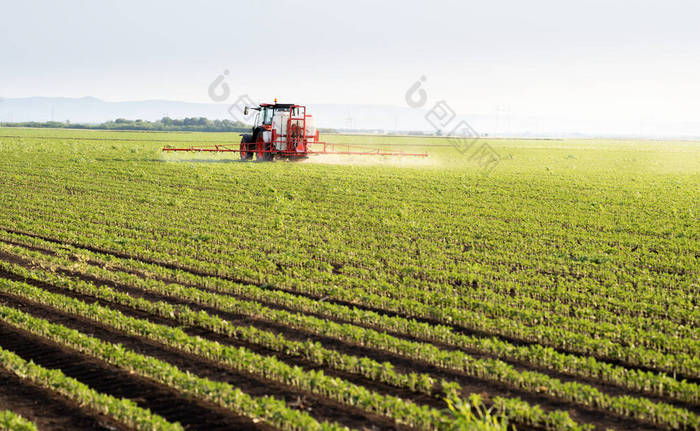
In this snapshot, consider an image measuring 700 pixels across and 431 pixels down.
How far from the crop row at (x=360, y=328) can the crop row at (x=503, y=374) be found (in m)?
0.02

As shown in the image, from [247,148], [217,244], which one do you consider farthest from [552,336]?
[247,148]

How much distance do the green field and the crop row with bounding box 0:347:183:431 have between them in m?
0.03

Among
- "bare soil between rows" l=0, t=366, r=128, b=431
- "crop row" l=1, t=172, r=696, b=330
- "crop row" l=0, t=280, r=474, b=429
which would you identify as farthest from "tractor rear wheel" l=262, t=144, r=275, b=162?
"bare soil between rows" l=0, t=366, r=128, b=431

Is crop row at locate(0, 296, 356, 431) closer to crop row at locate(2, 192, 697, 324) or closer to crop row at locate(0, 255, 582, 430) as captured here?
crop row at locate(0, 255, 582, 430)

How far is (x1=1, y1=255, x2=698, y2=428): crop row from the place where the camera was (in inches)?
285

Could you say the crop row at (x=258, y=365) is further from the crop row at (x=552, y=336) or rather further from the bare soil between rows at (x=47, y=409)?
the crop row at (x=552, y=336)

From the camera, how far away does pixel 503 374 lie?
8266 millimetres

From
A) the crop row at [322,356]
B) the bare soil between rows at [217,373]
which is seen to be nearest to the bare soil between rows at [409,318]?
the crop row at [322,356]

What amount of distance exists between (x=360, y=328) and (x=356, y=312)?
878 mm

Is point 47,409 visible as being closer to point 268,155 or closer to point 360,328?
point 360,328

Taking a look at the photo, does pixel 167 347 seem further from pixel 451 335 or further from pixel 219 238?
pixel 219 238

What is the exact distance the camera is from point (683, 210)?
2331 centimetres

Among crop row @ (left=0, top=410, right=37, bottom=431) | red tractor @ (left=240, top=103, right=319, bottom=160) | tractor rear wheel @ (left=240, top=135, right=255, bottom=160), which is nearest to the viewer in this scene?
crop row @ (left=0, top=410, right=37, bottom=431)

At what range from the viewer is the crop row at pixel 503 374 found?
23.7 feet
